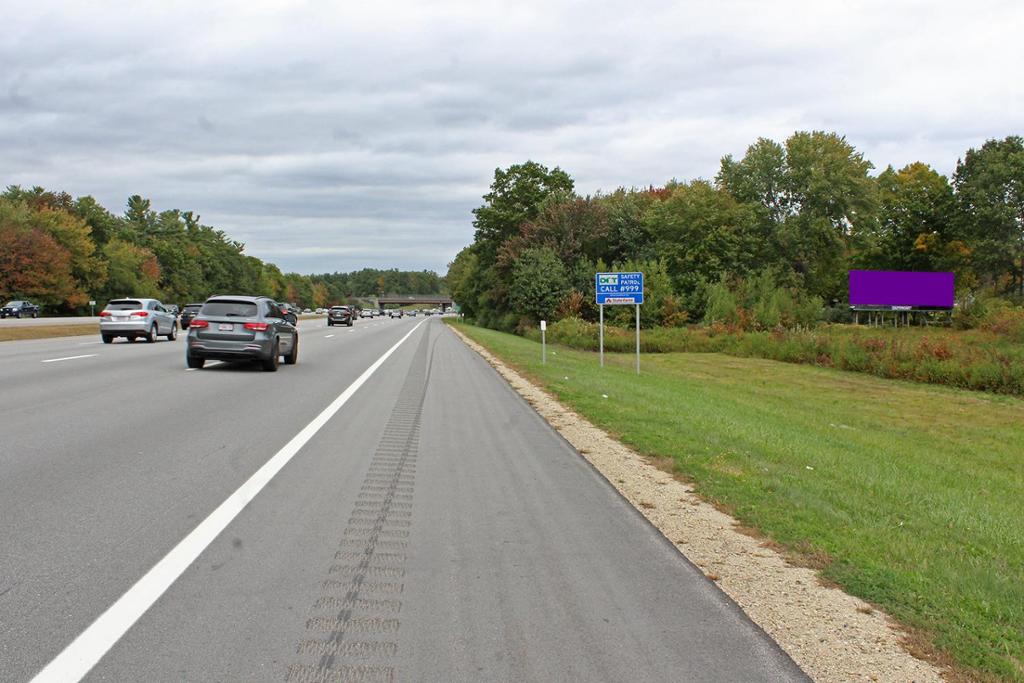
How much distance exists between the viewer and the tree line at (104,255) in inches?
3157

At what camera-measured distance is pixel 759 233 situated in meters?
75.2

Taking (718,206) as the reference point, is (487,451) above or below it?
below

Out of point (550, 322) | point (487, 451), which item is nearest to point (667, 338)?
point (550, 322)

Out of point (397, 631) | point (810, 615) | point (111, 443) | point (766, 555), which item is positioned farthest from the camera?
point (111, 443)

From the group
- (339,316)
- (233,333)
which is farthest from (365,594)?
(339,316)

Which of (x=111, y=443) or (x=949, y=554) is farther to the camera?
(x=111, y=443)

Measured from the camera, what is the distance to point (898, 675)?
13.0ft

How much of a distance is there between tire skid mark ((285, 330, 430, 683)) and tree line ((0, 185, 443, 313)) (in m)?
85.1

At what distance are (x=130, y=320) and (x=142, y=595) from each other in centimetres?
3106

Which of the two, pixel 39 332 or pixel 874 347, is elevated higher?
pixel 39 332

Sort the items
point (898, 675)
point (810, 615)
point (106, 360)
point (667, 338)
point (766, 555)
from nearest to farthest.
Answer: point (898, 675) → point (810, 615) → point (766, 555) → point (106, 360) → point (667, 338)

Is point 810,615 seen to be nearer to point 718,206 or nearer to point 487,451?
point 487,451

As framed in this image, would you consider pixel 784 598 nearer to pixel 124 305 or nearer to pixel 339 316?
pixel 124 305

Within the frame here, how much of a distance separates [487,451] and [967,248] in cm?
7965
